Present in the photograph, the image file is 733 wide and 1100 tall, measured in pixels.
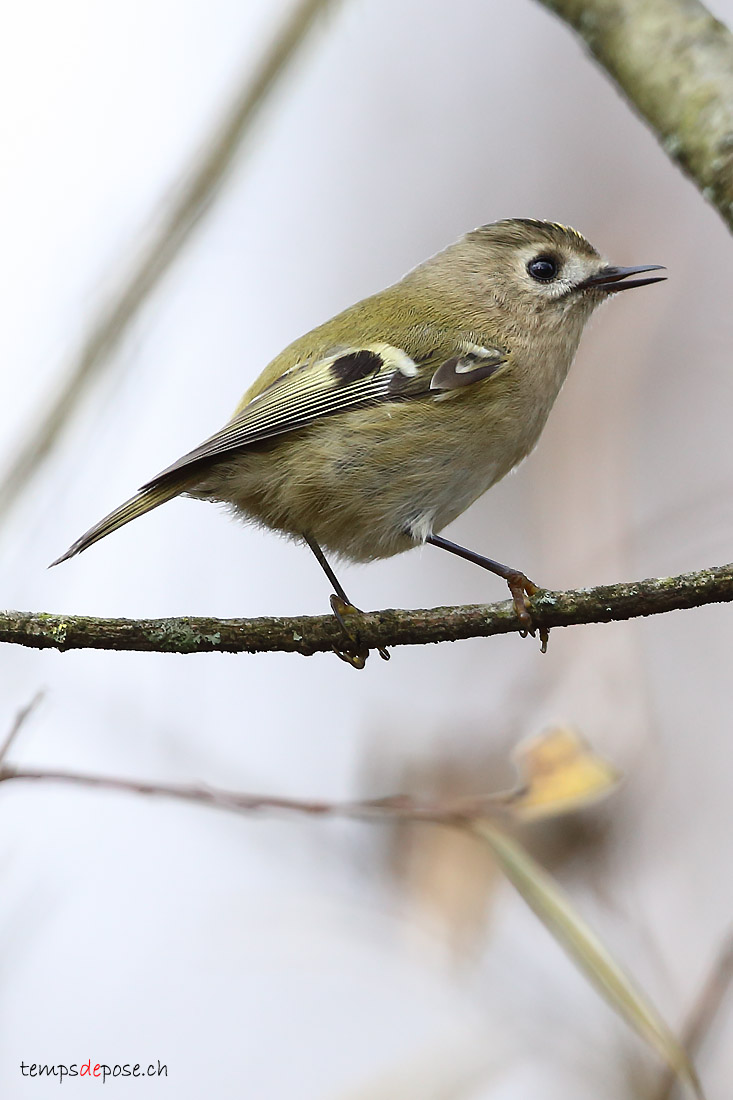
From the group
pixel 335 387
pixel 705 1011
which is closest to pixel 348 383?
pixel 335 387

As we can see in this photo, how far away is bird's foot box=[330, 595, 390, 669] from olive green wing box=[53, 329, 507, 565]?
382mm

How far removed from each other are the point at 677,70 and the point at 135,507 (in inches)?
46.6

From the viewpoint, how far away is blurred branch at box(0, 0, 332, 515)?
1.57m

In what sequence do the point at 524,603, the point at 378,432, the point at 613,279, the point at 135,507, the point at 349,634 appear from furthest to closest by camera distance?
the point at 613,279, the point at 378,432, the point at 135,507, the point at 349,634, the point at 524,603

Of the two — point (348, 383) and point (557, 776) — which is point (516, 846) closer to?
point (557, 776)

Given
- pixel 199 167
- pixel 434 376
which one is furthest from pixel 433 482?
pixel 199 167

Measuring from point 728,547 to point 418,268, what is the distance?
3.70 feet

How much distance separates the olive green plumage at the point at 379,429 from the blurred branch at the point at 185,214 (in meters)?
0.41

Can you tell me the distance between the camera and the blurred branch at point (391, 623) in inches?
54.8

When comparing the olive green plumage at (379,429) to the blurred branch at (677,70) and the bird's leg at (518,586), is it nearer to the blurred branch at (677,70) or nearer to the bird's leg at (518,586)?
the bird's leg at (518,586)

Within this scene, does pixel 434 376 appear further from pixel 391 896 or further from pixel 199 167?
pixel 391 896

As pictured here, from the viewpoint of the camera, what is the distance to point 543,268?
102 inches

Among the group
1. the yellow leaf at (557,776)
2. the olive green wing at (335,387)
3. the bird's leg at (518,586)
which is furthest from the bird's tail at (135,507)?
the yellow leaf at (557,776)

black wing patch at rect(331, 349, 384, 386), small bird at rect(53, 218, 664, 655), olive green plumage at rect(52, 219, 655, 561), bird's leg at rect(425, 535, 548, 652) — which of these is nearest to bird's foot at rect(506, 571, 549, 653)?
bird's leg at rect(425, 535, 548, 652)
